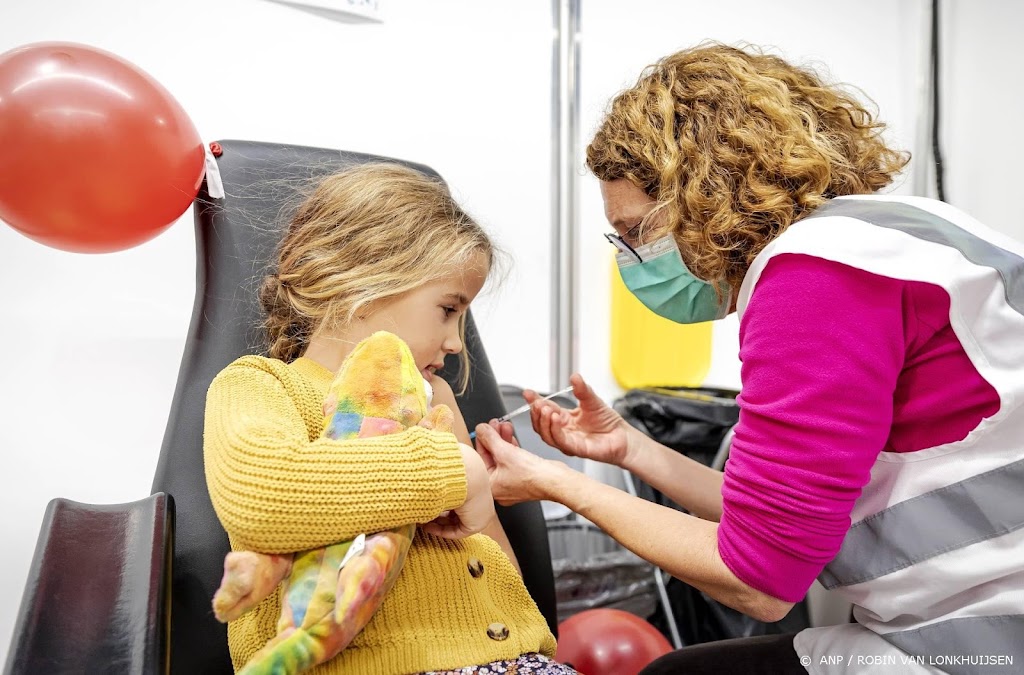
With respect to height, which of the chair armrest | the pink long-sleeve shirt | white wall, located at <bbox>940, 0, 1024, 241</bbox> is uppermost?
white wall, located at <bbox>940, 0, 1024, 241</bbox>

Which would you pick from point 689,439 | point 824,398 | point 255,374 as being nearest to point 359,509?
point 255,374

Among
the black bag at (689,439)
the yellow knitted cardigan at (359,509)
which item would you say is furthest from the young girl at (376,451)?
the black bag at (689,439)

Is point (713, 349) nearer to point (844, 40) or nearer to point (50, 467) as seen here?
point (844, 40)

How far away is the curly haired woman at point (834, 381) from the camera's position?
83cm

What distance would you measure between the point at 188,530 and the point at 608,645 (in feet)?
2.87

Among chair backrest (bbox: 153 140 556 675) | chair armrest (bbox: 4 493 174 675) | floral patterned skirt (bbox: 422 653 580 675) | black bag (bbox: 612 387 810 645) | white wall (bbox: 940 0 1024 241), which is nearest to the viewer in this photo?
chair armrest (bbox: 4 493 174 675)

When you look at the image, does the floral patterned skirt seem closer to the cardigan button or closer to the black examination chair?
the cardigan button

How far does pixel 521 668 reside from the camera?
956 millimetres

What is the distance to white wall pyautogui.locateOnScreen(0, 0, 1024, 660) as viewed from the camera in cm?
161

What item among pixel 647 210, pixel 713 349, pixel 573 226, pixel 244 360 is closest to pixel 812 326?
pixel 647 210

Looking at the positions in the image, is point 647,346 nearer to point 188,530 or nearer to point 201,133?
point 201,133

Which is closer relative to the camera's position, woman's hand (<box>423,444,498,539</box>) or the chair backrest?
woman's hand (<box>423,444,498,539</box>)

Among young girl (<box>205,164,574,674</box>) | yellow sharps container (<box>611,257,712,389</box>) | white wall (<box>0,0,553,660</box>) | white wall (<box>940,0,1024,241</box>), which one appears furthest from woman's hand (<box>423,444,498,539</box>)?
white wall (<box>940,0,1024,241</box>)

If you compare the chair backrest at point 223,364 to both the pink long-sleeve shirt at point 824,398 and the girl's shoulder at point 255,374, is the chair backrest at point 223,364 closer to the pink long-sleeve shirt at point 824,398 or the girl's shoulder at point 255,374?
the girl's shoulder at point 255,374
